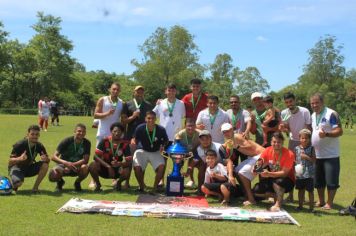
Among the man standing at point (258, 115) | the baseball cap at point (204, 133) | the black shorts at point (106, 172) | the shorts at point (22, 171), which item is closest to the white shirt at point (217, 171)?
the baseball cap at point (204, 133)

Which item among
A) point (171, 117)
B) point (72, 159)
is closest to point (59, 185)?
point (72, 159)

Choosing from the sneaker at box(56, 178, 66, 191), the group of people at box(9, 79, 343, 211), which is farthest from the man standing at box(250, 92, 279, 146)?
the sneaker at box(56, 178, 66, 191)

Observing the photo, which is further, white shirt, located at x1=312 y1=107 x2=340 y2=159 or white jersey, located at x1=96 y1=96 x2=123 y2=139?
white jersey, located at x1=96 y1=96 x2=123 y2=139

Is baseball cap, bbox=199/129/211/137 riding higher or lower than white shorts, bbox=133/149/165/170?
higher

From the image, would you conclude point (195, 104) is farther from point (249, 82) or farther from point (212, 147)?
point (249, 82)

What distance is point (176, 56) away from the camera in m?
70.4

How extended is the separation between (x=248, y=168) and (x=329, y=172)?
1.39 m

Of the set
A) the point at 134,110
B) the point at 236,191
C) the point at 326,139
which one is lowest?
the point at 236,191

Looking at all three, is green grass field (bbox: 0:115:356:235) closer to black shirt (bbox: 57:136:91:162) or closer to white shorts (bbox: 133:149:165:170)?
black shirt (bbox: 57:136:91:162)

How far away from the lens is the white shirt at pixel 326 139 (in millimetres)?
7949

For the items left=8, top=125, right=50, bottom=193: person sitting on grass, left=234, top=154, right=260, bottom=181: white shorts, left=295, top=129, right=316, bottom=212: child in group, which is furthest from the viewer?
left=8, top=125, right=50, bottom=193: person sitting on grass

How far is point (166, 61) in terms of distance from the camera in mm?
70750

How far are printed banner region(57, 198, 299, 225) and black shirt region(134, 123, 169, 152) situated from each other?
1.81 m

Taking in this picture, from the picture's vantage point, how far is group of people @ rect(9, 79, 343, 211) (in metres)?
A: 7.92
